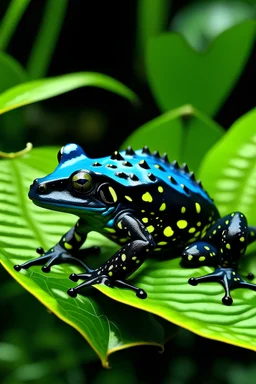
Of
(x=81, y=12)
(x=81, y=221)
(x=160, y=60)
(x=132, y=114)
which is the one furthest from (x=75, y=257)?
(x=81, y=12)

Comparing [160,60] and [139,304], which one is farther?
[160,60]

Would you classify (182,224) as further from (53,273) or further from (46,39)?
(46,39)

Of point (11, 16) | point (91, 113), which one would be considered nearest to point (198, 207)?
point (11, 16)

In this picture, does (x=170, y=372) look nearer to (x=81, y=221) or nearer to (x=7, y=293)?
(x=7, y=293)

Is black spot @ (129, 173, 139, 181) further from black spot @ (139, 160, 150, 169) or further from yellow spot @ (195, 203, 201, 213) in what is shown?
yellow spot @ (195, 203, 201, 213)

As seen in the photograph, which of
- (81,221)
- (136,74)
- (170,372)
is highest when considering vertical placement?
(81,221)

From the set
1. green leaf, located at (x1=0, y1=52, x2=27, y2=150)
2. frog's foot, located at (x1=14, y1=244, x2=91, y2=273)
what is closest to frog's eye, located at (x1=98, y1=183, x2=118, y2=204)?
frog's foot, located at (x1=14, y1=244, x2=91, y2=273)

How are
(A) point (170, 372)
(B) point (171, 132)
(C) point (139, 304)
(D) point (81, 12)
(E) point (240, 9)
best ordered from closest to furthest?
(C) point (139, 304), (B) point (171, 132), (A) point (170, 372), (E) point (240, 9), (D) point (81, 12)
